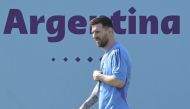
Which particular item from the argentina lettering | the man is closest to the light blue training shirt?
the man

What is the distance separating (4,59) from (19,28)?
1.10ft

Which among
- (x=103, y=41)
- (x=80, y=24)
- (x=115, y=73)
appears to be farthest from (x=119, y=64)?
(x=80, y=24)

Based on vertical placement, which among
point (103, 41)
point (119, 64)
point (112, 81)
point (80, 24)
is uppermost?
point (80, 24)

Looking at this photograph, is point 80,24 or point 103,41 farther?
point 80,24

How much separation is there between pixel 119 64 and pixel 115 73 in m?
0.07

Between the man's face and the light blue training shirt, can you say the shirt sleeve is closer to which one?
the light blue training shirt

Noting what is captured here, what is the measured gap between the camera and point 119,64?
3830 millimetres

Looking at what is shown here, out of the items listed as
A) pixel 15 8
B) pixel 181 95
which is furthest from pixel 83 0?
pixel 181 95

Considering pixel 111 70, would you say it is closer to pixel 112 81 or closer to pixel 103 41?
pixel 112 81

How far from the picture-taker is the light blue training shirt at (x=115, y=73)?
3.83m

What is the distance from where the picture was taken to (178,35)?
558cm

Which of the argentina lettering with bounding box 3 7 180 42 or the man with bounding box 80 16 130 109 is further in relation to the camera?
the argentina lettering with bounding box 3 7 180 42

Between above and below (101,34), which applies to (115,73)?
below

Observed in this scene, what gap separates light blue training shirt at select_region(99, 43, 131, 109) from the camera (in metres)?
3.83
